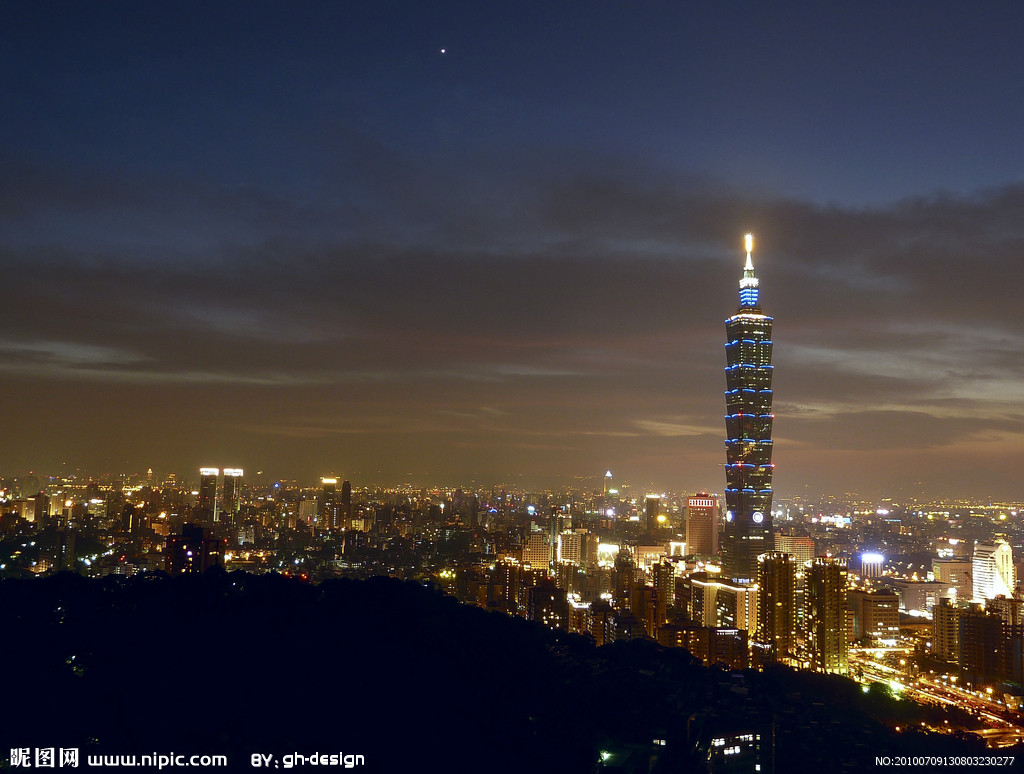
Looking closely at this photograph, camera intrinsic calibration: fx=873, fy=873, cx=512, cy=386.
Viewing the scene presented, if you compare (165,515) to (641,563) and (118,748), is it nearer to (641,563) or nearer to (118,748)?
→ (641,563)

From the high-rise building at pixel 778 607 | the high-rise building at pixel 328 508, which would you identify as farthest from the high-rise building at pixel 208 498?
the high-rise building at pixel 778 607

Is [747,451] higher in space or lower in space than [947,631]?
higher

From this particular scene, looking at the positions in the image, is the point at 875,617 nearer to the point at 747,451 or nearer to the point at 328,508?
the point at 747,451

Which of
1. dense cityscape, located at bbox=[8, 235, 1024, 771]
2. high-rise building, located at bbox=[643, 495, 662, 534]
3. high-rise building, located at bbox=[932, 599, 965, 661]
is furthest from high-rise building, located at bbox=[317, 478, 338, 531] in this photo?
high-rise building, located at bbox=[932, 599, 965, 661]

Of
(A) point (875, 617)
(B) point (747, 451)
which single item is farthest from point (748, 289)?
(A) point (875, 617)

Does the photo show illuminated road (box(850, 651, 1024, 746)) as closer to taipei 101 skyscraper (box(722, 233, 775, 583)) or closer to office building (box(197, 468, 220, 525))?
taipei 101 skyscraper (box(722, 233, 775, 583))

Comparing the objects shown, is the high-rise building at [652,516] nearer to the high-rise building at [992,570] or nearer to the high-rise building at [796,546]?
the high-rise building at [796,546]

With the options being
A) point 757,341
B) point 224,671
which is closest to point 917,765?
point 224,671
